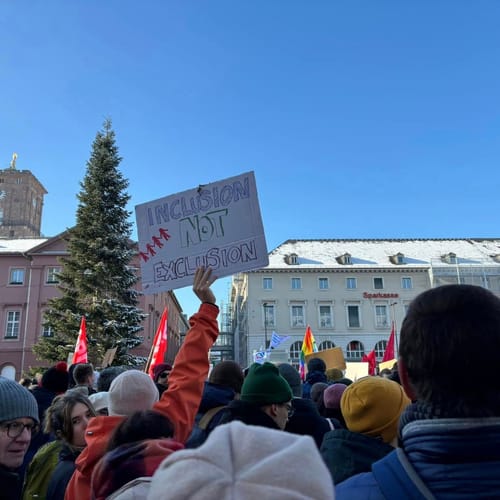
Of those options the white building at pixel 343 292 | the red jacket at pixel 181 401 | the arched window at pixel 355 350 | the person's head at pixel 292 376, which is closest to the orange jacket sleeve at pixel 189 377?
the red jacket at pixel 181 401

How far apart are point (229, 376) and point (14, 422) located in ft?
6.18

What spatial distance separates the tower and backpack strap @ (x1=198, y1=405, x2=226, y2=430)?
100047mm

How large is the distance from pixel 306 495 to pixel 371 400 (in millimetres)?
1682

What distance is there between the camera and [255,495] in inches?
39.2

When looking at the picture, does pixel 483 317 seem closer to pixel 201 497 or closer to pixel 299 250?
pixel 201 497

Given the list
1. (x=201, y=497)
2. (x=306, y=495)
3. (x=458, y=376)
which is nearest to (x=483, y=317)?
(x=458, y=376)

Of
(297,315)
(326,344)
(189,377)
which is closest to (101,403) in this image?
(189,377)

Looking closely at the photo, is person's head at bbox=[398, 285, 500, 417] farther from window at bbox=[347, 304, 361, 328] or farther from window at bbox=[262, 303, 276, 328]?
window at bbox=[347, 304, 361, 328]

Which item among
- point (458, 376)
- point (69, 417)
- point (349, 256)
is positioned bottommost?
point (69, 417)

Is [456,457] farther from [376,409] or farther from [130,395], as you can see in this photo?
[130,395]

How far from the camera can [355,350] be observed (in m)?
57.4

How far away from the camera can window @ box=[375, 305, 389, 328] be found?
58219 mm

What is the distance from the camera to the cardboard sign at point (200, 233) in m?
3.93

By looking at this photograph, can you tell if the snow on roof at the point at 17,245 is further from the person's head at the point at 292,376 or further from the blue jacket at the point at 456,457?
the blue jacket at the point at 456,457
